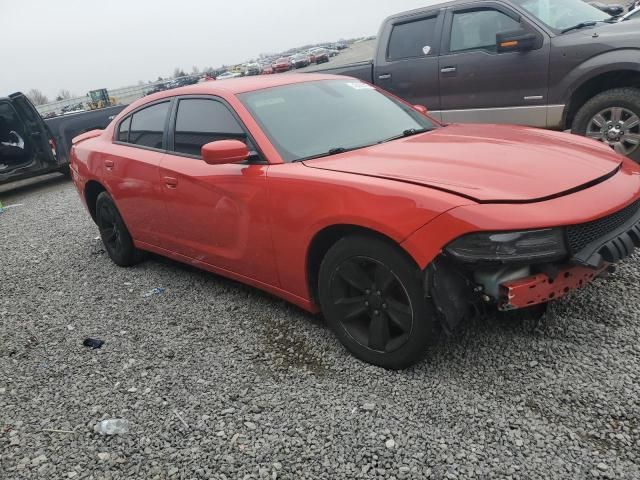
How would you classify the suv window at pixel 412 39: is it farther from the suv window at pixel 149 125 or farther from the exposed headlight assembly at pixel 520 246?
the exposed headlight assembly at pixel 520 246

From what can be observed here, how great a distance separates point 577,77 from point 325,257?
13.3ft

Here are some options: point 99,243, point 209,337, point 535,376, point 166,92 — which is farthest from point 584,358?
point 99,243

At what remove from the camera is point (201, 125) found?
380 centimetres

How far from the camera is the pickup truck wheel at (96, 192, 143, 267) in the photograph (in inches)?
193

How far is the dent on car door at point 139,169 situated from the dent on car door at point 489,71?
3.66 meters

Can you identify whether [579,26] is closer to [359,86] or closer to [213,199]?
[359,86]

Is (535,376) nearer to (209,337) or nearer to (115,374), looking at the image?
(209,337)

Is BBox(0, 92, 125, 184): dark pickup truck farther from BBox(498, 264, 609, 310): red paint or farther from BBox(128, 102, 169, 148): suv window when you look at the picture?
BBox(498, 264, 609, 310): red paint

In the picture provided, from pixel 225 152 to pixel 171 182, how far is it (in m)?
0.95

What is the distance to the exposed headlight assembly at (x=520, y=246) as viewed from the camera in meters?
2.31

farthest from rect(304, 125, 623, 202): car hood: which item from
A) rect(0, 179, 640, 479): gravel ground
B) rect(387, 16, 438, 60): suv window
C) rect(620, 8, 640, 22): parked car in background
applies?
rect(620, 8, 640, 22): parked car in background

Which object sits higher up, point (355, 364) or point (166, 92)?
point (166, 92)

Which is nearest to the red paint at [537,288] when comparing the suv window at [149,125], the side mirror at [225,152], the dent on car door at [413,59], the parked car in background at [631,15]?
the side mirror at [225,152]

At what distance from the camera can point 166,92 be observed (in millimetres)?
4352
